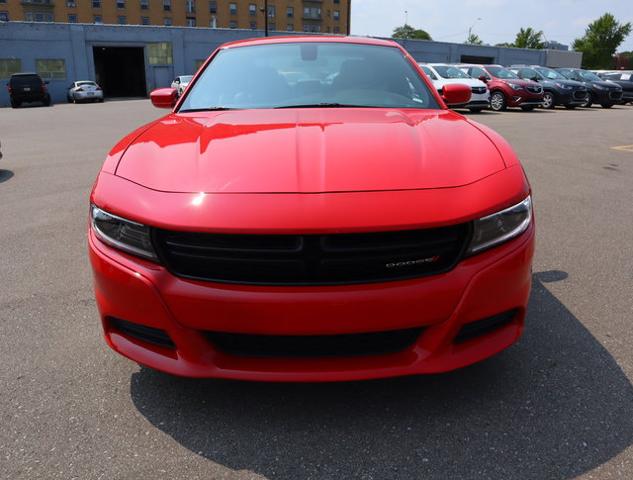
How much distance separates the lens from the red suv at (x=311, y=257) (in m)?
1.85

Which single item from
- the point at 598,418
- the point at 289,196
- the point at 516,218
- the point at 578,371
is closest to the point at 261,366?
the point at 289,196

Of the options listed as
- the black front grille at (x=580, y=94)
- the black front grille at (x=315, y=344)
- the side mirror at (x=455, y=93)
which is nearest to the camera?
the black front grille at (x=315, y=344)

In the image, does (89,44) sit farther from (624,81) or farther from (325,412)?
(325,412)

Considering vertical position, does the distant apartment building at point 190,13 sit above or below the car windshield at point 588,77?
above

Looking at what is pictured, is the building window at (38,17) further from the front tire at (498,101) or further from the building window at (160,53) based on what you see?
the front tire at (498,101)

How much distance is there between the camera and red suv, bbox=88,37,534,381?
1.85m

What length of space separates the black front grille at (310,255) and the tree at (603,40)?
89.7 metres

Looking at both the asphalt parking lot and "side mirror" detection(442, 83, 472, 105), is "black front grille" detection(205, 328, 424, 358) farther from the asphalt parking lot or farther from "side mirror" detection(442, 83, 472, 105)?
"side mirror" detection(442, 83, 472, 105)

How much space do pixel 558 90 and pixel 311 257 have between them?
21.3 meters

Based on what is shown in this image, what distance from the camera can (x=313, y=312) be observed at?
184cm

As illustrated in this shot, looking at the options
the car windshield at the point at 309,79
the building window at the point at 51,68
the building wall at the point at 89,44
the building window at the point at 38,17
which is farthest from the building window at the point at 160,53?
the car windshield at the point at 309,79

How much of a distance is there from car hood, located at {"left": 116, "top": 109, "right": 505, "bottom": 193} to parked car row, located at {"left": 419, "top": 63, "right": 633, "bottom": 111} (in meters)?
14.5

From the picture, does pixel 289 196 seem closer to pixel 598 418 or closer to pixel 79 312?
pixel 598 418

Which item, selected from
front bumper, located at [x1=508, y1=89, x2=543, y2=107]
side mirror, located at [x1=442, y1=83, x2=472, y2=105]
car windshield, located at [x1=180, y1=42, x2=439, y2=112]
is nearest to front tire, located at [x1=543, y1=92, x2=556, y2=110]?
front bumper, located at [x1=508, y1=89, x2=543, y2=107]
